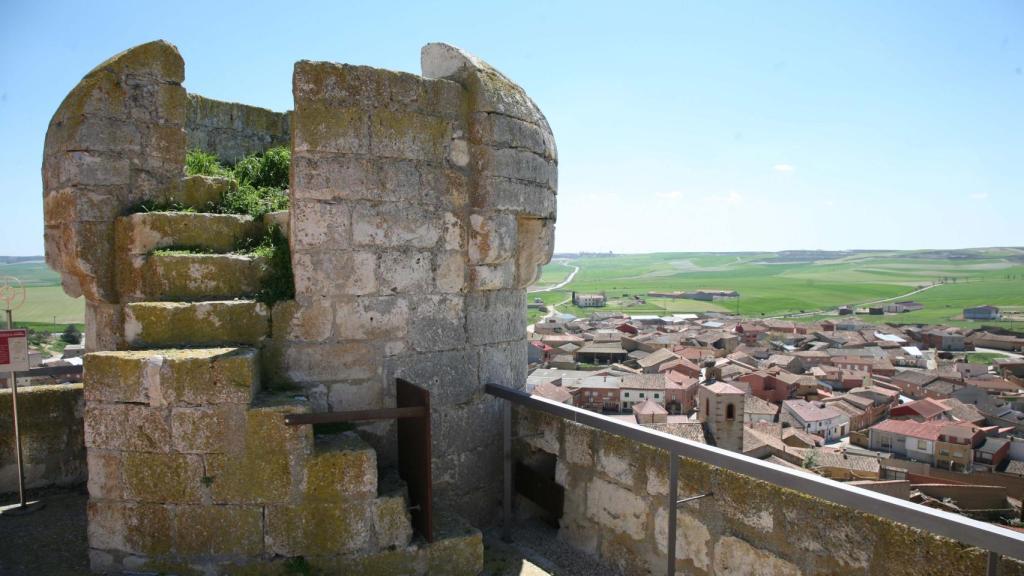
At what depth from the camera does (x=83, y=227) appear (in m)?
4.28

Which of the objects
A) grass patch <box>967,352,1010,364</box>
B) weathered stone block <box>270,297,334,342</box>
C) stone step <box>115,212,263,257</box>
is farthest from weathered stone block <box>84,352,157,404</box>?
grass patch <box>967,352,1010,364</box>

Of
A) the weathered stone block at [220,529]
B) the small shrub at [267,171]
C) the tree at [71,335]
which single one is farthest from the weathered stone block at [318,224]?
the tree at [71,335]

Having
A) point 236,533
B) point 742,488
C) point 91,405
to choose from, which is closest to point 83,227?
point 91,405

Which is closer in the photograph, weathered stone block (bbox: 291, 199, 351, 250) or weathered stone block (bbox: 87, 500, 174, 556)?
weathered stone block (bbox: 87, 500, 174, 556)

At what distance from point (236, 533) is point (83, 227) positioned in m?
2.38

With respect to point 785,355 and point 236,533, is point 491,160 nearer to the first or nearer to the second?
point 236,533

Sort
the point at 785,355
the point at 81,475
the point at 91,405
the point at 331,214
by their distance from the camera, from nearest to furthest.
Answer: the point at 91,405 → the point at 331,214 → the point at 81,475 → the point at 785,355

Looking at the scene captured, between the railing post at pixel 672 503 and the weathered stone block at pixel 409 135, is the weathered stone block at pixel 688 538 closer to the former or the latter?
the railing post at pixel 672 503

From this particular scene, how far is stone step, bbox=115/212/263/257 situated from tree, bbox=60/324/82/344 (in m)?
47.4

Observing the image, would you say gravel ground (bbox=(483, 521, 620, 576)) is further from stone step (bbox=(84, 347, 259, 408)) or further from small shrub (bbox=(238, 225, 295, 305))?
small shrub (bbox=(238, 225, 295, 305))

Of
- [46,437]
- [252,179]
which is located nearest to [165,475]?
[46,437]

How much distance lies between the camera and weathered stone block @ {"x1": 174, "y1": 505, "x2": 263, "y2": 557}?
355cm

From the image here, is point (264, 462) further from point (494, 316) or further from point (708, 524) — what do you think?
point (708, 524)

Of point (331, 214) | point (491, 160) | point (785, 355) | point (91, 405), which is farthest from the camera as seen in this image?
point (785, 355)
